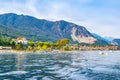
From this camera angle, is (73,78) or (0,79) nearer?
(0,79)

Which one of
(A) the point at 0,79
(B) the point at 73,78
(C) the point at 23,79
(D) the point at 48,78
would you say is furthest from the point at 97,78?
(A) the point at 0,79

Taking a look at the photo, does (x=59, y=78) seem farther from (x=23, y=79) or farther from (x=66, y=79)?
(x=23, y=79)

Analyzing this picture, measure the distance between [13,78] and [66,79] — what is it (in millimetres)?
9189

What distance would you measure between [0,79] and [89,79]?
15338 mm

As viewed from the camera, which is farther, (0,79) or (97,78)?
(97,78)

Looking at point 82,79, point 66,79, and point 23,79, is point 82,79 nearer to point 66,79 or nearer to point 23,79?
point 66,79

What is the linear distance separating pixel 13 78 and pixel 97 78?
14859 millimetres

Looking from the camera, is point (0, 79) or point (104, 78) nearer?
point (0, 79)

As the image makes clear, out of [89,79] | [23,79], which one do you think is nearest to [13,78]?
[23,79]

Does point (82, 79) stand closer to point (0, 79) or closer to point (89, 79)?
point (89, 79)

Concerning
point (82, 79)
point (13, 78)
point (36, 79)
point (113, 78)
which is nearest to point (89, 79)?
point (82, 79)

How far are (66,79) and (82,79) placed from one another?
9.66 ft

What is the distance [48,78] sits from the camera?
4981 cm

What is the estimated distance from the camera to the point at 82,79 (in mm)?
49875
